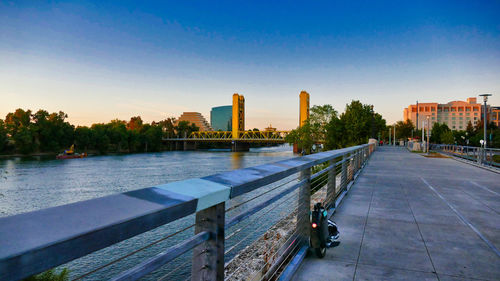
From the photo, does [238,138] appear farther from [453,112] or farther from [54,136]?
[453,112]

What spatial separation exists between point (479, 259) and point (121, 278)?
14.0ft

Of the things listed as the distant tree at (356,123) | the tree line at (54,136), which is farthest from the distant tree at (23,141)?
the distant tree at (356,123)

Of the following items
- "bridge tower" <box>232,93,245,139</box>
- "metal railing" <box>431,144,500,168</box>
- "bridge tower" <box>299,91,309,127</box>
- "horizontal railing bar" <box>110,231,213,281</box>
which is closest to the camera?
"horizontal railing bar" <box>110,231,213,281</box>

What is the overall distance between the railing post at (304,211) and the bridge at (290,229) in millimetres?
13

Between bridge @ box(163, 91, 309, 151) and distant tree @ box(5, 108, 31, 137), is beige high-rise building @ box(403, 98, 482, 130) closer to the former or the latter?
bridge @ box(163, 91, 309, 151)

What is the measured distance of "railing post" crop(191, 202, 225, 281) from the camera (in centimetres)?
178

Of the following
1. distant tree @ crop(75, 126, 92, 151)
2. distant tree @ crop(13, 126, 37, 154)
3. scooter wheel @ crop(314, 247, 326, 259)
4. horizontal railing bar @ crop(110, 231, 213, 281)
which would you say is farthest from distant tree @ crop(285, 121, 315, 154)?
horizontal railing bar @ crop(110, 231, 213, 281)

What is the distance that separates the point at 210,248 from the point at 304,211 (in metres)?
2.23

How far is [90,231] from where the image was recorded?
100 cm

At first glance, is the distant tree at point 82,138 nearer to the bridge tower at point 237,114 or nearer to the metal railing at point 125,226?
the bridge tower at point 237,114

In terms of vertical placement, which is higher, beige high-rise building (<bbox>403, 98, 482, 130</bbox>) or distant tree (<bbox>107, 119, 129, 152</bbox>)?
beige high-rise building (<bbox>403, 98, 482, 130</bbox>)

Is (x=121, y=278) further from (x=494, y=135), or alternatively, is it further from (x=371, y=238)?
(x=494, y=135)

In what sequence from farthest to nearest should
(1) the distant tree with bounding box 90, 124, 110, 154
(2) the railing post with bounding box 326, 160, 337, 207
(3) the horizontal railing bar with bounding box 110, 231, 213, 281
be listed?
(1) the distant tree with bounding box 90, 124, 110, 154 → (2) the railing post with bounding box 326, 160, 337, 207 → (3) the horizontal railing bar with bounding box 110, 231, 213, 281

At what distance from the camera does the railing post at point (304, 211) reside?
12.5 feet
